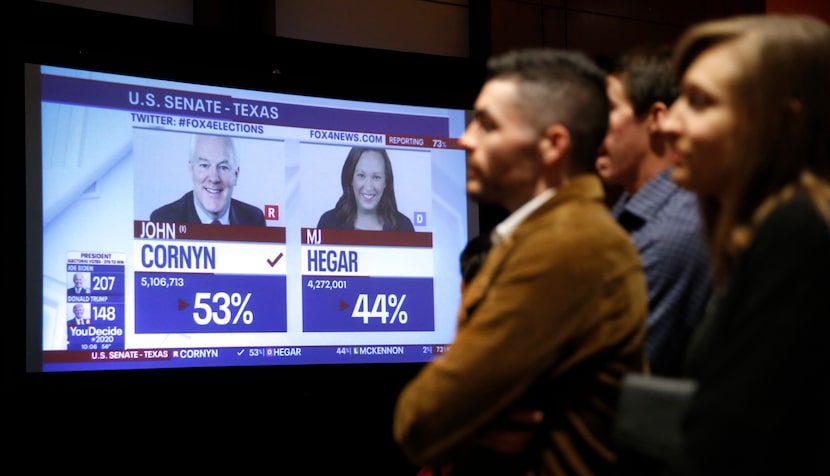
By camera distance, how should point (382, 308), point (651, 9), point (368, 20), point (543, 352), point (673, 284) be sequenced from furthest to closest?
1. point (651, 9)
2. point (368, 20)
3. point (382, 308)
4. point (673, 284)
5. point (543, 352)

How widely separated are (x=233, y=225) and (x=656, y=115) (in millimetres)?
1808

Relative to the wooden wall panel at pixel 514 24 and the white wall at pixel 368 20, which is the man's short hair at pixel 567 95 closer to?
the white wall at pixel 368 20

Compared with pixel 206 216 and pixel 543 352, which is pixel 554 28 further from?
pixel 543 352

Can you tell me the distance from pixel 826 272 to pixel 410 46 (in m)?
4.16

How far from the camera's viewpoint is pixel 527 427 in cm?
162

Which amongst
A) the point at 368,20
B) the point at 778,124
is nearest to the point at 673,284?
the point at 778,124

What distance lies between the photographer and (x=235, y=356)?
12.2ft

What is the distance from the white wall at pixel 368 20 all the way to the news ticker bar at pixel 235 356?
5.26 feet

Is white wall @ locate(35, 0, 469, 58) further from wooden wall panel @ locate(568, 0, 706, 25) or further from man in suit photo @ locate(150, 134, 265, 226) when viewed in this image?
man in suit photo @ locate(150, 134, 265, 226)

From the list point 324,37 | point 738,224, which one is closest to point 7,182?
point 324,37

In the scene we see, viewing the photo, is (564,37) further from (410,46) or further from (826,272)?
(826,272)

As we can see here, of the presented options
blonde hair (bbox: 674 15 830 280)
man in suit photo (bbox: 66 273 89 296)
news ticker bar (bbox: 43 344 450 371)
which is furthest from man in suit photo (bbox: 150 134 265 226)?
blonde hair (bbox: 674 15 830 280)

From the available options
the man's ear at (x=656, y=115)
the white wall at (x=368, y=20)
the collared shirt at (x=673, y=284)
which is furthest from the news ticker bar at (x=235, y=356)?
the collared shirt at (x=673, y=284)

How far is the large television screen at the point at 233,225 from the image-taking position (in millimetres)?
3447
